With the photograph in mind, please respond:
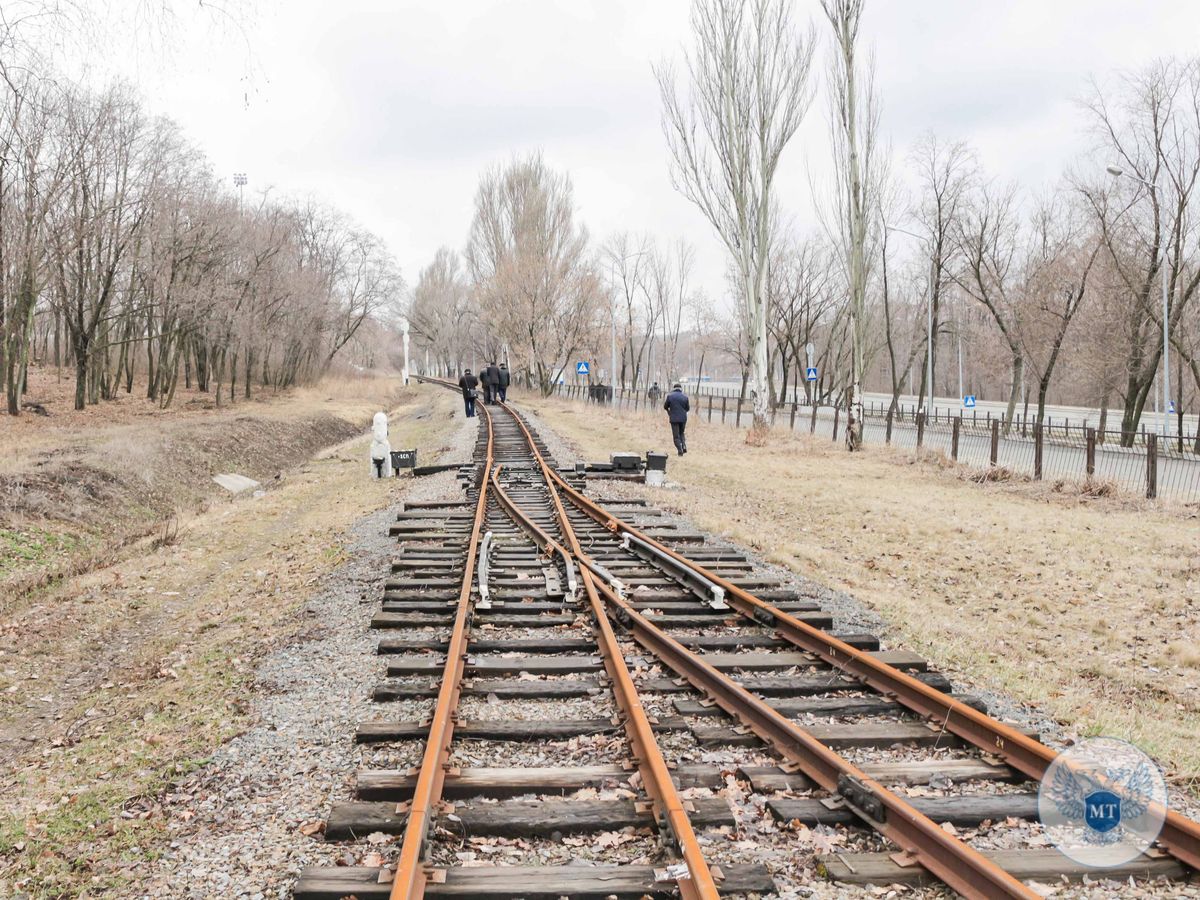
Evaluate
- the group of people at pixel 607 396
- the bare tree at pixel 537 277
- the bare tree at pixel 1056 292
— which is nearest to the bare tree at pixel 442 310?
the bare tree at pixel 537 277

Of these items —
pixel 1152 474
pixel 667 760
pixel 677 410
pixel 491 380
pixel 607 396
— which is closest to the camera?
pixel 667 760

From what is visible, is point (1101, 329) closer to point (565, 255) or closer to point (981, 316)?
point (981, 316)

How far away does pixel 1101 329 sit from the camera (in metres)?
35.5

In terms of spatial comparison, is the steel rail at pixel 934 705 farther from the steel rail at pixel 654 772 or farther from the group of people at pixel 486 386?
the group of people at pixel 486 386

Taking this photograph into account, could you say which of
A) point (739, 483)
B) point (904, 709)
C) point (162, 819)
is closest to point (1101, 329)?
point (739, 483)

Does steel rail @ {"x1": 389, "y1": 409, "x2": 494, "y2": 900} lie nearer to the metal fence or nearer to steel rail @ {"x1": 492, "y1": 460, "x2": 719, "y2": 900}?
steel rail @ {"x1": 492, "y1": 460, "x2": 719, "y2": 900}

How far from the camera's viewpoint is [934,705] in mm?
5195

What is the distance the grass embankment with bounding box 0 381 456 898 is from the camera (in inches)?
164

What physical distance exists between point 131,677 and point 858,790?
656cm

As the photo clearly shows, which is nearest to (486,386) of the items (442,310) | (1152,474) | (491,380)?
(491,380)

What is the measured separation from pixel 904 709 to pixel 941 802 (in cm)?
139

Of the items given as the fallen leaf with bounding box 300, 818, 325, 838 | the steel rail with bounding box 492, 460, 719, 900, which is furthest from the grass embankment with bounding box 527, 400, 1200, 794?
the fallen leaf with bounding box 300, 818, 325, 838

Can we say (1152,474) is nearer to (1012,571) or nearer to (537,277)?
(1012,571)

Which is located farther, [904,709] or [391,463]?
[391,463]
